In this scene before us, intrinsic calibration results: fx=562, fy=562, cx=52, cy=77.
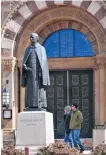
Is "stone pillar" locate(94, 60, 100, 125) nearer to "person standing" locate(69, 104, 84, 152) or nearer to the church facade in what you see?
the church facade

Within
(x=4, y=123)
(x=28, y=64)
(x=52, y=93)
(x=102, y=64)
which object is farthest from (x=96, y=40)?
(x=28, y=64)

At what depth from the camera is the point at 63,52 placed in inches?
894

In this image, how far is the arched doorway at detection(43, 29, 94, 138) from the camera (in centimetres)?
2238

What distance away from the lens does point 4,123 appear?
21734mm

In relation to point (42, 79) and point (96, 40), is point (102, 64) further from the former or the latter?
point (42, 79)

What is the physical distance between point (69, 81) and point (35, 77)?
7050 mm

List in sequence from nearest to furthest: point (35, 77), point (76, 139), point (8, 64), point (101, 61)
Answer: point (35, 77) → point (76, 139) → point (101, 61) → point (8, 64)

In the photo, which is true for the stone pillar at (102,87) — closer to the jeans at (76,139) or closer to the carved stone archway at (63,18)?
the carved stone archway at (63,18)

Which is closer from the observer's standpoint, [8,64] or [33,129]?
[33,129]

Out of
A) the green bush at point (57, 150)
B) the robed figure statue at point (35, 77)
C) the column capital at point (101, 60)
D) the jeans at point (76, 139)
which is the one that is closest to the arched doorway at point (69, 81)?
the column capital at point (101, 60)

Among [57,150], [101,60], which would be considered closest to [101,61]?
[101,60]

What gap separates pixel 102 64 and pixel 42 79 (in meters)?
6.33

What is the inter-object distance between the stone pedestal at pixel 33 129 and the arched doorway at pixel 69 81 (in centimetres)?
696

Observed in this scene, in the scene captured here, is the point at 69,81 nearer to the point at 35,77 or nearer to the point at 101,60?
the point at 101,60
